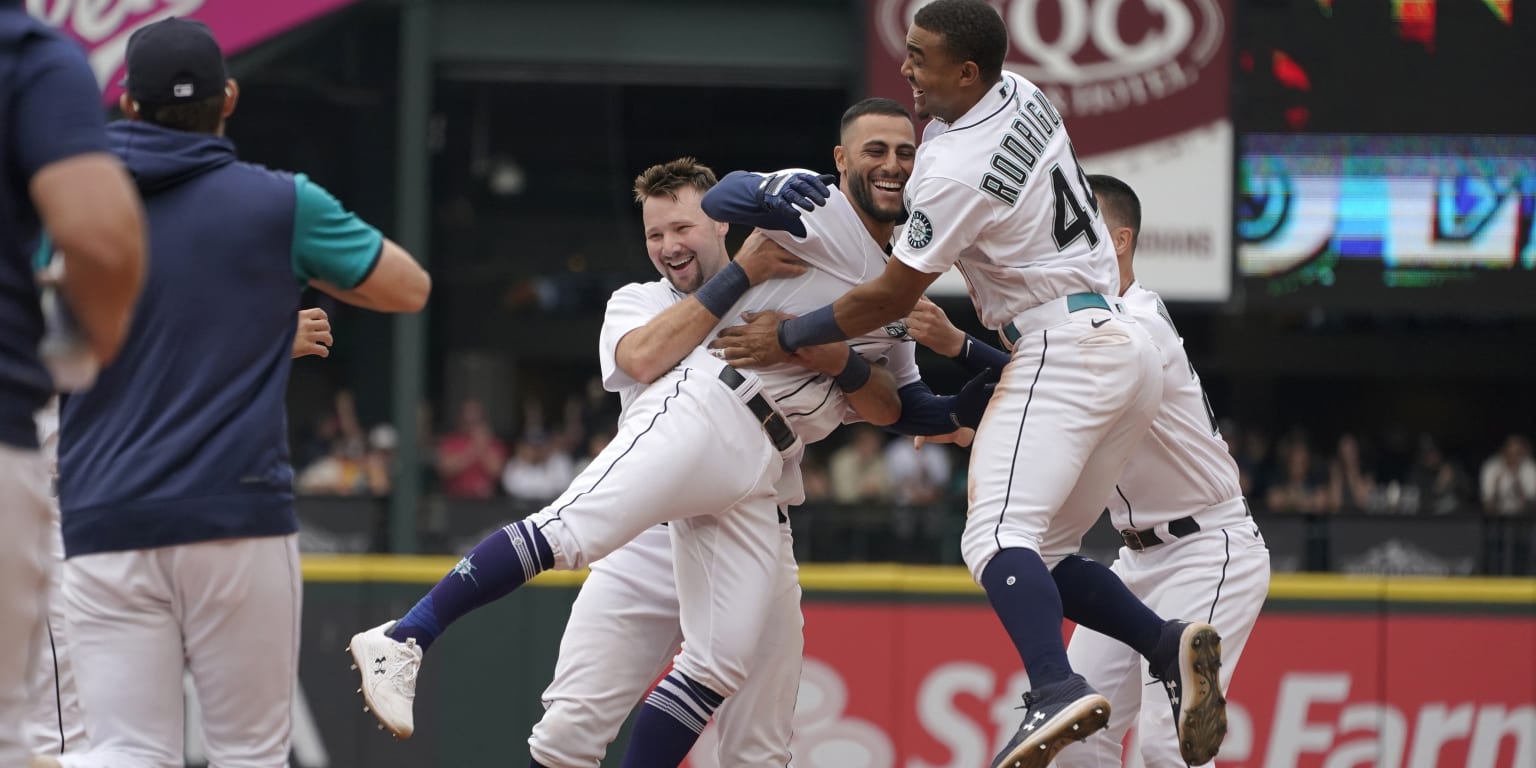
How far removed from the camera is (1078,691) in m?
4.28

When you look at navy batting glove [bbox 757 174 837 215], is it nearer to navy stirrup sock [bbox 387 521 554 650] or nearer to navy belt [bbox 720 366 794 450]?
navy belt [bbox 720 366 794 450]

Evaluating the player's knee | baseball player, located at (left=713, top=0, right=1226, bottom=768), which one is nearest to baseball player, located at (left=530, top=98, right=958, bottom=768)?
the player's knee

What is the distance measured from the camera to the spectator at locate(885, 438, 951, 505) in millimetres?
15484

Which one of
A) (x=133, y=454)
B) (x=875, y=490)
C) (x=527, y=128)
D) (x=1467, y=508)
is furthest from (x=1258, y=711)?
(x=527, y=128)

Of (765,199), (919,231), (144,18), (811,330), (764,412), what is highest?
(144,18)

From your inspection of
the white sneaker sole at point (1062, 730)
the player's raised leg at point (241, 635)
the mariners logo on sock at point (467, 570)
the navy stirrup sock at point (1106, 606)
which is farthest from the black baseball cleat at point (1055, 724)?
the player's raised leg at point (241, 635)

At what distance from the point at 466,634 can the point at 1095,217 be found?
413 cm

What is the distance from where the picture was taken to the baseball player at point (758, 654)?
4992mm

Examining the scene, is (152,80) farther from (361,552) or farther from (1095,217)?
(361,552)

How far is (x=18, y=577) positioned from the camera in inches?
107

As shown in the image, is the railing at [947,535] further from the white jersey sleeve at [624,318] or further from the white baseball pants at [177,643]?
the white baseball pants at [177,643]

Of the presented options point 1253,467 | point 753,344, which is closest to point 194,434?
point 753,344

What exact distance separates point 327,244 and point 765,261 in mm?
1648

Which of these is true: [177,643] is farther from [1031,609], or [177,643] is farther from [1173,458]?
[1173,458]
